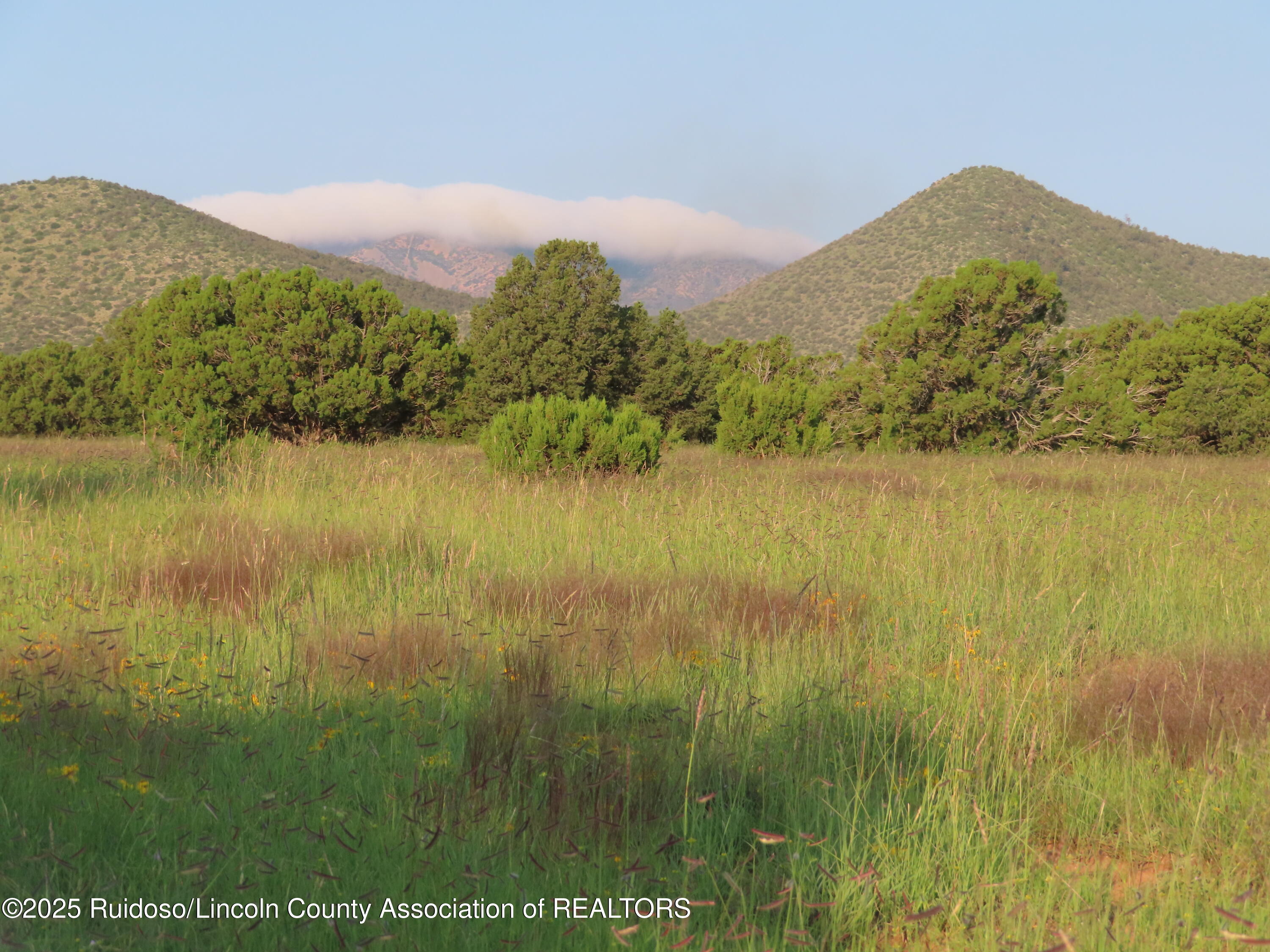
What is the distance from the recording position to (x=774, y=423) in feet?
57.5

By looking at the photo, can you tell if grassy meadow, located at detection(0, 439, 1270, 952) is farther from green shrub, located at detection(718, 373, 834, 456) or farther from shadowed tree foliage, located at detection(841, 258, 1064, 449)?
shadowed tree foliage, located at detection(841, 258, 1064, 449)

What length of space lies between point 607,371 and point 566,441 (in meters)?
16.1

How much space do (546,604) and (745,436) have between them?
13870 millimetres

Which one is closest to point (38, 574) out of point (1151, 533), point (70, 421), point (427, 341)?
point (1151, 533)

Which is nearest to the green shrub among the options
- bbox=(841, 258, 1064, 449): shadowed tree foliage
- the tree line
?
the tree line

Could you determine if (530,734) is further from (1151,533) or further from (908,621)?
(1151,533)

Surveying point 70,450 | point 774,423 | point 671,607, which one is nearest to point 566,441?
point 671,607

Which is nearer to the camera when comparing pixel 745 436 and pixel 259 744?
pixel 259 744

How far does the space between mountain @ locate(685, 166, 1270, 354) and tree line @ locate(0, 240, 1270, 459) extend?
29555 mm

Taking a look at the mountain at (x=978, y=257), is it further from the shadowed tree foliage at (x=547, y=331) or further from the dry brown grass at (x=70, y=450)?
the dry brown grass at (x=70, y=450)

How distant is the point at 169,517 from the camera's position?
20.3 feet

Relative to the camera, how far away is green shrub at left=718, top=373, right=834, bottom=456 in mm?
17266

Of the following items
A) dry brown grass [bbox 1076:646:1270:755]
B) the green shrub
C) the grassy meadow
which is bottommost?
the grassy meadow

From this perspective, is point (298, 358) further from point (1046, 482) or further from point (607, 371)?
point (1046, 482)
